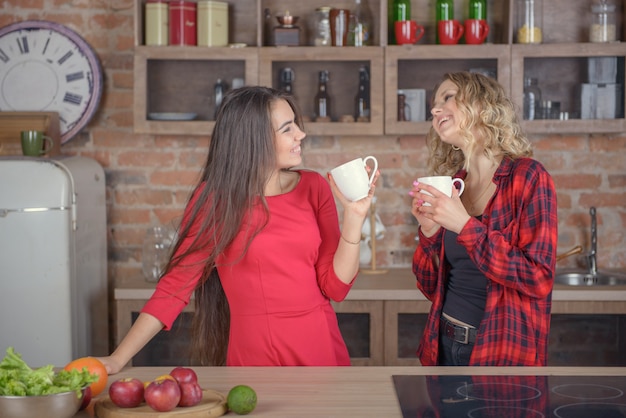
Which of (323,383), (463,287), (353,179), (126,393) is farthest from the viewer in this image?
(463,287)

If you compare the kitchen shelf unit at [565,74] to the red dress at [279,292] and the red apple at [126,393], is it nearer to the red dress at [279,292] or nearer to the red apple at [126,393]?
the red dress at [279,292]

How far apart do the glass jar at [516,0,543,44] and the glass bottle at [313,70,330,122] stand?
0.82 metres

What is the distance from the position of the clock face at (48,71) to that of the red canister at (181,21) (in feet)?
1.44

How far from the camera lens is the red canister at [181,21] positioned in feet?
11.8

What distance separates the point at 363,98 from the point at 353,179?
5.79 feet

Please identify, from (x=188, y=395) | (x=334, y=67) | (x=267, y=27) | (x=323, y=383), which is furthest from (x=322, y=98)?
(x=188, y=395)

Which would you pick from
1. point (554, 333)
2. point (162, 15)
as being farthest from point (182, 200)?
point (554, 333)

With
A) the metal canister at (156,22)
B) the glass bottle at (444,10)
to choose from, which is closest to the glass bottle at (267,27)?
the metal canister at (156,22)

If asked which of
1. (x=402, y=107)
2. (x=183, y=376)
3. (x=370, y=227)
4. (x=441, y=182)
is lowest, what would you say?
(x=183, y=376)

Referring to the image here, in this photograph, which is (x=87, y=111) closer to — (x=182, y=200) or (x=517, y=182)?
(x=182, y=200)

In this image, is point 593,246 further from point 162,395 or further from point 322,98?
point 162,395

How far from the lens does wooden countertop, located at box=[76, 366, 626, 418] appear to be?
5.49 feet

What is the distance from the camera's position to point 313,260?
2.24m

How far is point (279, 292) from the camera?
7.17 feet
